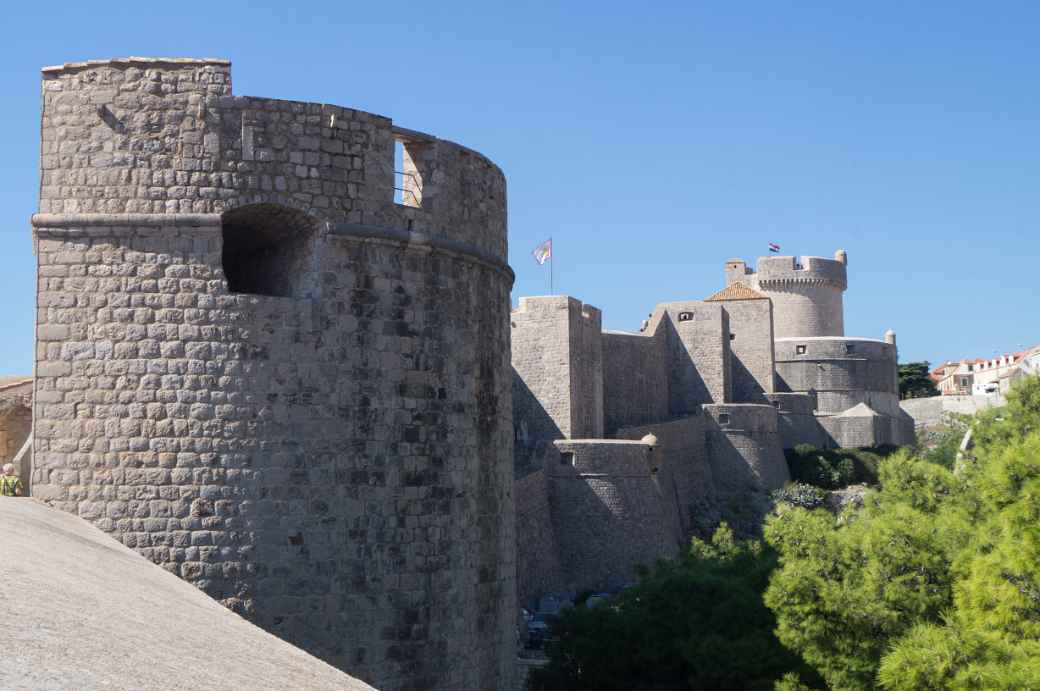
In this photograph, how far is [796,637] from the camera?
12.4 m

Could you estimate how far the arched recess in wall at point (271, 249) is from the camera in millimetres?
9258

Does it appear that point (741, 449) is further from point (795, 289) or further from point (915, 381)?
point (915, 381)

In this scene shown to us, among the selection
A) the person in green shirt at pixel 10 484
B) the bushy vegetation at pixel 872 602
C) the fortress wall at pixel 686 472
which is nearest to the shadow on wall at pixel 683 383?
the fortress wall at pixel 686 472

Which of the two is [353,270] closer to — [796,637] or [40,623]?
[40,623]

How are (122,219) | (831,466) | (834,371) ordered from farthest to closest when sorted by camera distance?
1. (834,371)
2. (831,466)
3. (122,219)

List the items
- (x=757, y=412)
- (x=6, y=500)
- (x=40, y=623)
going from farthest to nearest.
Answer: (x=757, y=412), (x=6, y=500), (x=40, y=623)

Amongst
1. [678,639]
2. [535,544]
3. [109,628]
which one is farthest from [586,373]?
[109,628]

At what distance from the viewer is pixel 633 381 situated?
131 ft

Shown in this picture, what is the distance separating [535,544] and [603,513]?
2.73 m

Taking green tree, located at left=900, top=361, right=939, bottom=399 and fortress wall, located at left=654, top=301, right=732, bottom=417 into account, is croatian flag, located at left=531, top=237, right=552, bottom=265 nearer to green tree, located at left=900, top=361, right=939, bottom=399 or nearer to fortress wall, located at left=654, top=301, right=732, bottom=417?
fortress wall, located at left=654, top=301, right=732, bottom=417

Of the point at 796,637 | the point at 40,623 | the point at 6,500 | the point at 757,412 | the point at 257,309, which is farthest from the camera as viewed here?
the point at 757,412

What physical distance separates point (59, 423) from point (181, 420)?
83 cm

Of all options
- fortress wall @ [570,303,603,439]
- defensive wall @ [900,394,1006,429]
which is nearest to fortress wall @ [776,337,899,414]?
defensive wall @ [900,394,1006,429]

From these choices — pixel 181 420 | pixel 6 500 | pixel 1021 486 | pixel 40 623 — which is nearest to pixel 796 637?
pixel 1021 486
